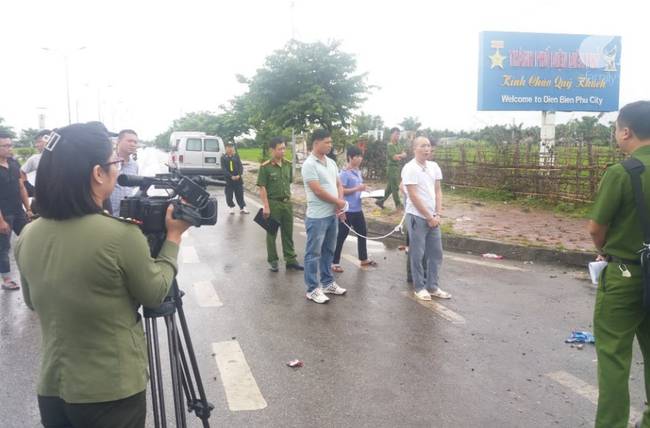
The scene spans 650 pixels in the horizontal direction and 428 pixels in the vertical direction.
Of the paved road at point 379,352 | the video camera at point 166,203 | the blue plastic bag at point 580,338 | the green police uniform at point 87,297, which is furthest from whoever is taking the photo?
the blue plastic bag at point 580,338

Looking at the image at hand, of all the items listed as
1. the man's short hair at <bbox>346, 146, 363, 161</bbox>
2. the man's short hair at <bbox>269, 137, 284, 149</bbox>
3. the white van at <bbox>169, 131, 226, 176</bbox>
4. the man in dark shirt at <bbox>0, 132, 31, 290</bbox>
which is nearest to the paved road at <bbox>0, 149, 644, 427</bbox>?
the man in dark shirt at <bbox>0, 132, 31, 290</bbox>

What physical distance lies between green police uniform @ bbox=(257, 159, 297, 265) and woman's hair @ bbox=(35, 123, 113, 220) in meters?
5.32

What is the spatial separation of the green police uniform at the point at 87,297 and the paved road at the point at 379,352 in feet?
5.36

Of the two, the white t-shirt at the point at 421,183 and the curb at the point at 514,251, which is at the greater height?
the white t-shirt at the point at 421,183

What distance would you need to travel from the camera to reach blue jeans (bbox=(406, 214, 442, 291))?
5.95 meters

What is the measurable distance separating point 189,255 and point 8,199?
8.97 feet

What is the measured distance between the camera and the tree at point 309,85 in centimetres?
1695

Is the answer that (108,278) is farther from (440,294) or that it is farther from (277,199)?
(277,199)

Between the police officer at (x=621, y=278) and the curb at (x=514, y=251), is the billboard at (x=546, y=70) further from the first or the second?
the police officer at (x=621, y=278)

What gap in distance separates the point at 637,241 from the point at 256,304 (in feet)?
12.8

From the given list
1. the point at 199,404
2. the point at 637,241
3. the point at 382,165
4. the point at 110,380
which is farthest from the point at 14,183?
the point at 382,165

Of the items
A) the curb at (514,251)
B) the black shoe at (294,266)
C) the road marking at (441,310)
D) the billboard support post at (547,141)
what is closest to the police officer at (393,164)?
the curb at (514,251)

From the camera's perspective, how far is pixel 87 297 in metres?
1.83

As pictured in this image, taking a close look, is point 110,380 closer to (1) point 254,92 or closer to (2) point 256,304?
(2) point 256,304
